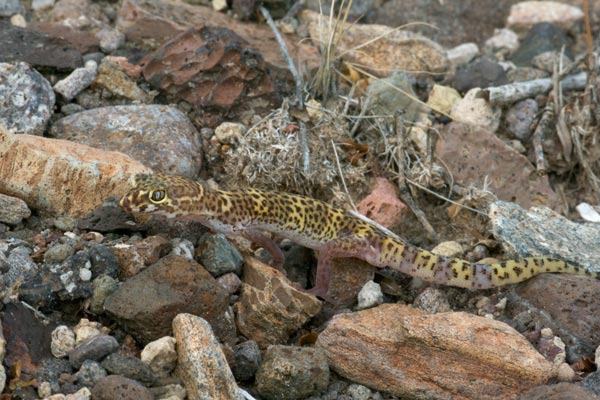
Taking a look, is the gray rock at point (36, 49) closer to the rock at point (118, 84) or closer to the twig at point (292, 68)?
the rock at point (118, 84)

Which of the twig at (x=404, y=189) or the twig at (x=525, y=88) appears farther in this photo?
the twig at (x=525, y=88)

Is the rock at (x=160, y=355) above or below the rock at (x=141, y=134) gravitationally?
below

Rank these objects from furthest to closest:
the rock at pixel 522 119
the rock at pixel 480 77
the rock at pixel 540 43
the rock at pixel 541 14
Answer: the rock at pixel 541 14 → the rock at pixel 540 43 → the rock at pixel 480 77 → the rock at pixel 522 119

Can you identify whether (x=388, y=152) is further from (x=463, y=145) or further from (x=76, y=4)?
(x=76, y=4)

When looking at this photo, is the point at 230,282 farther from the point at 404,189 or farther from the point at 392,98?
the point at 392,98

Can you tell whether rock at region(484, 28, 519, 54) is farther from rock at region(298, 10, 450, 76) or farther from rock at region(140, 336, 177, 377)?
rock at region(140, 336, 177, 377)

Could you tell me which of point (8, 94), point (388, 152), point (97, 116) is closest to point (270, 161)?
point (388, 152)

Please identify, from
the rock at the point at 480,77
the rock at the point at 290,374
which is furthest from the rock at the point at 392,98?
the rock at the point at 290,374
